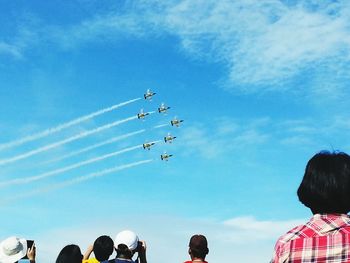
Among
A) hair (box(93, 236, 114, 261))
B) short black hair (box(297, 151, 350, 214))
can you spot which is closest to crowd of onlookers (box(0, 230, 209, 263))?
hair (box(93, 236, 114, 261))

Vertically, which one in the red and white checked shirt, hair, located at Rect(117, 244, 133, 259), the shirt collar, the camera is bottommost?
the red and white checked shirt

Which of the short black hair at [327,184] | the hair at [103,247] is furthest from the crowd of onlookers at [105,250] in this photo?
the short black hair at [327,184]

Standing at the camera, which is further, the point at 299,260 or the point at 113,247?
the point at 113,247

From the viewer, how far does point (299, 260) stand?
19.1 feet

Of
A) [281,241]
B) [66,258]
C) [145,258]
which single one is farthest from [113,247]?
[281,241]

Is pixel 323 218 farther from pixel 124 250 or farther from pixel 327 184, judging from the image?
pixel 124 250

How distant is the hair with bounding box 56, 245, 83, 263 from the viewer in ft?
41.4

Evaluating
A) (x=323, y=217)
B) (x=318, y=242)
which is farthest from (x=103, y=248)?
(x=318, y=242)

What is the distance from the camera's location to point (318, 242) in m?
5.73

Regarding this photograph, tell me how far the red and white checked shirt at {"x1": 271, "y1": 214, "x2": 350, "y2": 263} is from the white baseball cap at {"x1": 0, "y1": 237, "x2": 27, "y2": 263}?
9.98m

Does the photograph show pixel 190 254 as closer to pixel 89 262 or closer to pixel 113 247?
pixel 113 247

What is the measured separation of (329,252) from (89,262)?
1064cm

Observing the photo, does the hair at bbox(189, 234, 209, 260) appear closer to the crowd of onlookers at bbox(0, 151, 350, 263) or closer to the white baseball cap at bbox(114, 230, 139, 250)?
the white baseball cap at bbox(114, 230, 139, 250)

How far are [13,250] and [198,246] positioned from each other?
5246 mm
